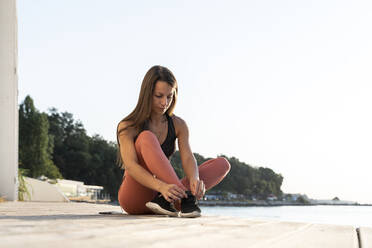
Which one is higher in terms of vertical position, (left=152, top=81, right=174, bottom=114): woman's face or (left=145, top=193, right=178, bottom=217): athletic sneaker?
(left=152, top=81, right=174, bottom=114): woman's face

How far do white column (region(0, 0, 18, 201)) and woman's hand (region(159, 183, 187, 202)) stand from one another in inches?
163

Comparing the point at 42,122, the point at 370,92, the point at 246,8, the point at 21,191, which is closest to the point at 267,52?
the point at 246,8

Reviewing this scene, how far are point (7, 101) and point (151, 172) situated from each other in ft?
14.0

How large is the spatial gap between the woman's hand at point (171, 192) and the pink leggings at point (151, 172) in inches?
3.4

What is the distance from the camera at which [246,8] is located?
99.7 ft

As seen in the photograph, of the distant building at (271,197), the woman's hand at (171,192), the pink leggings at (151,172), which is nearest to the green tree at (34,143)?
the pink leggings at (151,172)

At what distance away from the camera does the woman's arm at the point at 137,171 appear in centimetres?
205

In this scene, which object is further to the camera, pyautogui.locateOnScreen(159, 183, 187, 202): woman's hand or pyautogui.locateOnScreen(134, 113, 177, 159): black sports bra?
pyautogui.locateOnScreen(134, 113, 177, 159): black sports bra

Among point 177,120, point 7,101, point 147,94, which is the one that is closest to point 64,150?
point 7,101

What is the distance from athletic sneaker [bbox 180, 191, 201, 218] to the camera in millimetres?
2129

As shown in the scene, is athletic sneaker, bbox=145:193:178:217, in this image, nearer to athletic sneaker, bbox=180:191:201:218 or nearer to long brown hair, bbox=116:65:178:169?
athletic sneaker, bbox=180:191:201:218

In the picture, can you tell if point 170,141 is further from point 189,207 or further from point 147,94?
point 189,207

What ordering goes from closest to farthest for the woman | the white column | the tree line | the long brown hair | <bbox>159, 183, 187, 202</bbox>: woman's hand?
1. <bbox>159, 183, 187, 202</bbox>: woman's hand
2. the woman
3. the long brown hair
4. the white column
5. the tree line

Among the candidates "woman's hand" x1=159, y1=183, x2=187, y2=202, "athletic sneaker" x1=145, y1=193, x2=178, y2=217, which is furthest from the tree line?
"woman's hand" x1=159, y1=183, x2=187, y2=202
